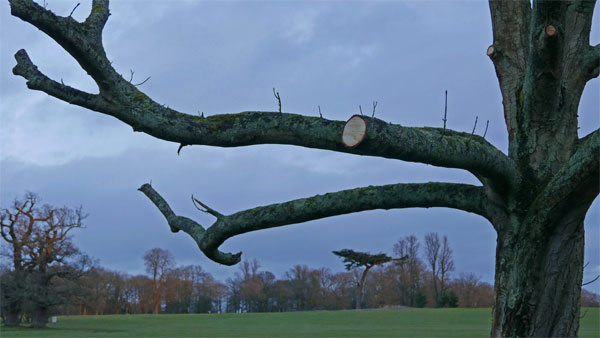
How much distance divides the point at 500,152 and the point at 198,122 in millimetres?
3055

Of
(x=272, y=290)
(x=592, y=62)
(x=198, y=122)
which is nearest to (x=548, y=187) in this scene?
(x=592, y=62)

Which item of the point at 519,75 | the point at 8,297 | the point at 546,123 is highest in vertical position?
the point at 519,75

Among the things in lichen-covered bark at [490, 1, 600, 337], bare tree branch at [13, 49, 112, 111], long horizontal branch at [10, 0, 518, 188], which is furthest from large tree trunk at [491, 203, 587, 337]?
bare tree branch at [13, 49, 112, 111]

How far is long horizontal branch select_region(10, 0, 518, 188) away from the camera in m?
4.82

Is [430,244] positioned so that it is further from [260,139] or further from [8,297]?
[260,139]

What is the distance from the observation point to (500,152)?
5512 millimetres

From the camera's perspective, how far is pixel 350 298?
7531cm

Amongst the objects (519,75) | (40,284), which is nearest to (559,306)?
(519,75)

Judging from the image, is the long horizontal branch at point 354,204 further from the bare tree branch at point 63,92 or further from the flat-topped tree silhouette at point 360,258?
the flat-topped tree silhouette at point 360,258

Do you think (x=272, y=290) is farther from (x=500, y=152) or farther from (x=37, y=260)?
(x=500, y=152)

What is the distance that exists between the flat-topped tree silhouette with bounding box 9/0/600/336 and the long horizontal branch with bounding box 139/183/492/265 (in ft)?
0.04

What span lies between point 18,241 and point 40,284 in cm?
375

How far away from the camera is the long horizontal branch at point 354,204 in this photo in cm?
597

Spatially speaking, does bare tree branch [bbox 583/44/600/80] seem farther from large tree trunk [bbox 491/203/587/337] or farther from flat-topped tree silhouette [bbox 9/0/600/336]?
large tree trunk [bbox 491/203/587/337]
